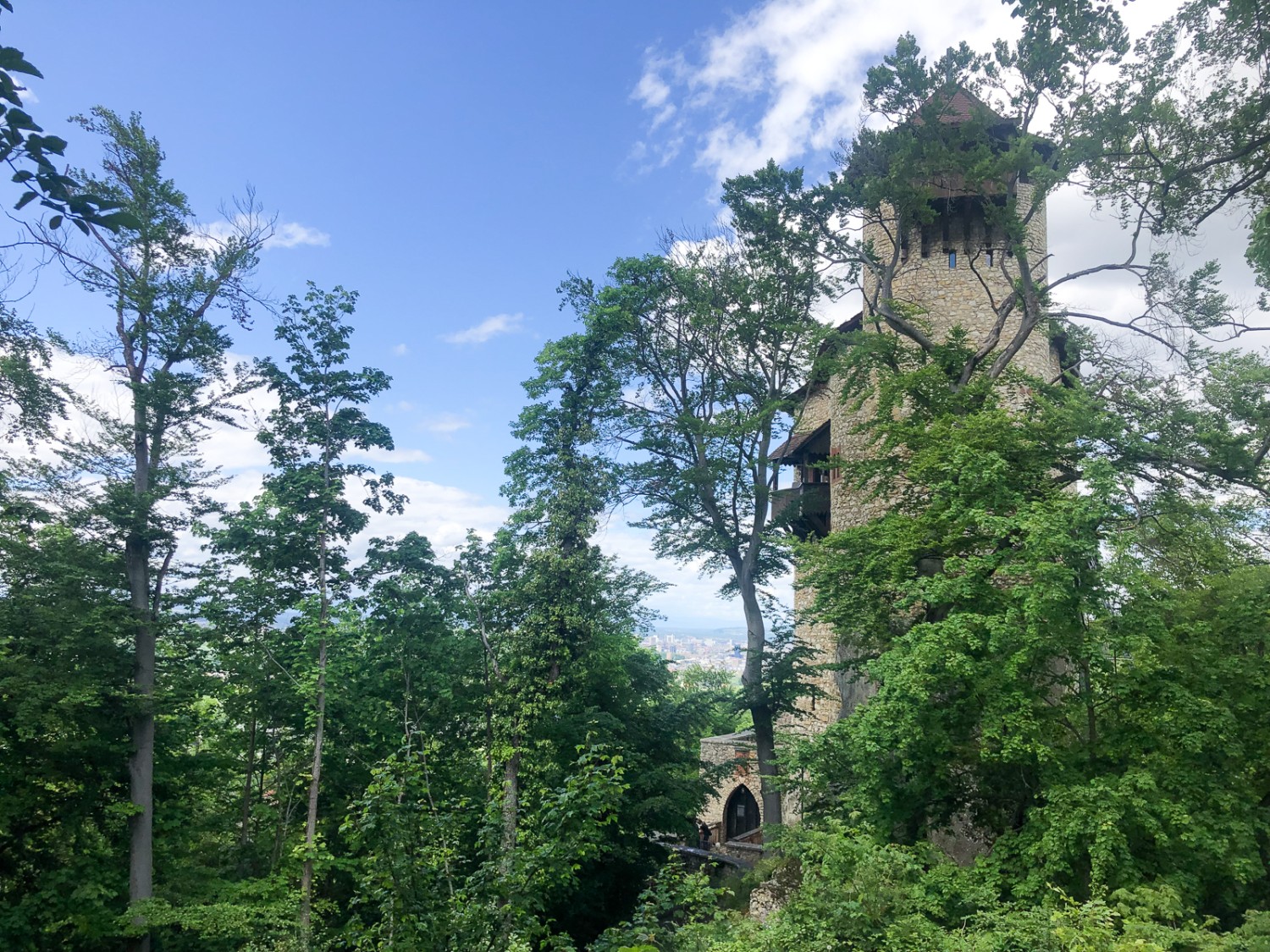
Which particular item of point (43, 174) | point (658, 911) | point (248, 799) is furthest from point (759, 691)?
point (43, 174)

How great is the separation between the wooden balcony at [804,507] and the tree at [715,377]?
0.44 m

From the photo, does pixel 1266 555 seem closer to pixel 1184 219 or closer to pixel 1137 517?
pixel 1137 517

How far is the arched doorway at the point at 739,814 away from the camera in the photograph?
2166 centimetres

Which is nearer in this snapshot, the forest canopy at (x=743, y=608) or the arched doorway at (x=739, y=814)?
the forest canopy at (x=743, y=608)

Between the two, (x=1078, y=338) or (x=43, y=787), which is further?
(x=1078, y=338)

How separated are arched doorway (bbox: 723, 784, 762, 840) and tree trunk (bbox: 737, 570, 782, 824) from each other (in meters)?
7.57

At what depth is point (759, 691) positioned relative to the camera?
13.7 metres

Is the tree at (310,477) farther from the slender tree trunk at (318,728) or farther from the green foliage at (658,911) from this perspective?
the green foliage at (658,911)

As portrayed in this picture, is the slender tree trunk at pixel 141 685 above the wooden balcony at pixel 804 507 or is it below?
below

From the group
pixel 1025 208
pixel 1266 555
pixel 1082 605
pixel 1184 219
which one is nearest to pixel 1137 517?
pixel 1266 555

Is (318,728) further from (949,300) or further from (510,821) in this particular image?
(949,300)

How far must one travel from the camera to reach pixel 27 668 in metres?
10.1

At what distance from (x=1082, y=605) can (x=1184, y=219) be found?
5.48 meters

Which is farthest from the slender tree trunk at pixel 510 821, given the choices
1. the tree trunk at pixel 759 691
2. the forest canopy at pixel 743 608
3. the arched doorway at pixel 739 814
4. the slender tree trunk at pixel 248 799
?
the arched doorway at pixel 739 814
